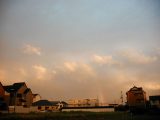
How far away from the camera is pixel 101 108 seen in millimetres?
82812

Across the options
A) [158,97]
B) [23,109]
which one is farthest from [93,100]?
[23,109]

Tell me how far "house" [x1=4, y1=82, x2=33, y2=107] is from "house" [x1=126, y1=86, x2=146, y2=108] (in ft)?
128

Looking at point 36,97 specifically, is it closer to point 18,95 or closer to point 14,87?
point 14,87

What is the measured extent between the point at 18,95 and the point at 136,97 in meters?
44.5

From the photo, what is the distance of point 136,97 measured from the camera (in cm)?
8375

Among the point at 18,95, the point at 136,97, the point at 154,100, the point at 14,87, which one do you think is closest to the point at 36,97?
the point at 14,87

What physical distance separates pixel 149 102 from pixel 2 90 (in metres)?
55.7

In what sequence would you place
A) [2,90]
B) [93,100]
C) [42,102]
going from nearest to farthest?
1. [2,90]
2. [42,102]
3. [93,100]

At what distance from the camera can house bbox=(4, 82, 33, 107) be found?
80125 millimetres

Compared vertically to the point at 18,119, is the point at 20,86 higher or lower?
higher

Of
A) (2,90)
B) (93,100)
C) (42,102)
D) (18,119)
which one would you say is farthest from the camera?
(93,100)

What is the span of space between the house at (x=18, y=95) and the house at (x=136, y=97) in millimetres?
38895

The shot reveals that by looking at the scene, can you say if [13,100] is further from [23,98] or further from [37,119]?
[37,119]

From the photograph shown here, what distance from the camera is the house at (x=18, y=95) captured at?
8012cm
